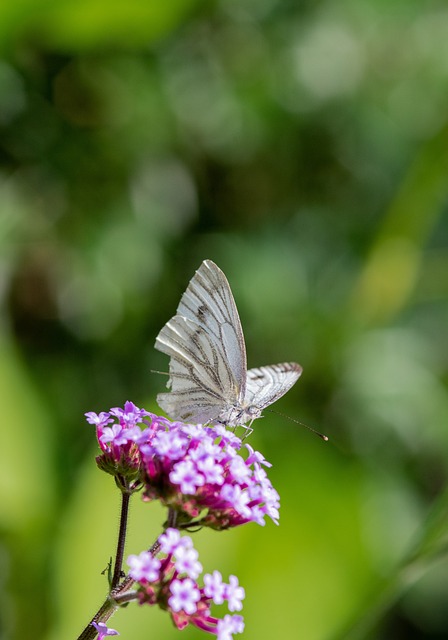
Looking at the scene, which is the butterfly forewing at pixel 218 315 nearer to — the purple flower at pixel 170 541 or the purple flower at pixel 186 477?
the purple flower at pixel 186 477

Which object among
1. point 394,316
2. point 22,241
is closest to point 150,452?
point 22,241

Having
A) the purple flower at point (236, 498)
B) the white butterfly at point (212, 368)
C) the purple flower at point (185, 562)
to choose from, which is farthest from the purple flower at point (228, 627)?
the white butterfly at point (212, 368)

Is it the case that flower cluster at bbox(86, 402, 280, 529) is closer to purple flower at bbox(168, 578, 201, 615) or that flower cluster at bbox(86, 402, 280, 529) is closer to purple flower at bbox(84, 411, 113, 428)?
purple flower at bbox(84, 411, 113, 428)

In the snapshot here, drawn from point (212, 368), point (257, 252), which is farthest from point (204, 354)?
point (257, 252)

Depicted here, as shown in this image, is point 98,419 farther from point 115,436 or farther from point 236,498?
point 236,498

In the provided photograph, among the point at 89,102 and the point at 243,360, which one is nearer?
the point at 243,360

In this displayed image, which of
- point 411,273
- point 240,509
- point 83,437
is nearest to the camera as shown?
point 240,509

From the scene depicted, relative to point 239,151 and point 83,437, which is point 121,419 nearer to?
point 83,437
